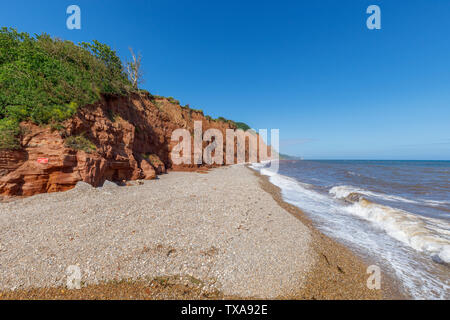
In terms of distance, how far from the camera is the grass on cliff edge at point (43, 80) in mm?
7465

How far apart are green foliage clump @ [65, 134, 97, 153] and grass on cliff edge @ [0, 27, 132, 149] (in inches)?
46.6

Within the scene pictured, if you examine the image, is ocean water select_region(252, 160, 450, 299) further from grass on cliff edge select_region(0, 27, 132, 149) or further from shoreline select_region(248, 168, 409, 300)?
grass on cliff edge select_region(0, 27, 132, 149)

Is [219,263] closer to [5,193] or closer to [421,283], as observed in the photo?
[421,283]

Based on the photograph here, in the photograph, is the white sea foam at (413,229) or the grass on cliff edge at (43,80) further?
the grass on cliff edge at (43,80)

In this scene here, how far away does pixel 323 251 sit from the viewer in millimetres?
5043

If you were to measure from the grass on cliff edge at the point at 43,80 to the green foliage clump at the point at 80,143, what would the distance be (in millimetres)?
1183

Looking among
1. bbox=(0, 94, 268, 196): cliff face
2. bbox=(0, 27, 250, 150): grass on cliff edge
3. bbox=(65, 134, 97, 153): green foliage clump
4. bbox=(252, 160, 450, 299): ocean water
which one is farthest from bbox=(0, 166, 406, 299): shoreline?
bbox=(0, 27, 250, 150): grass on cliff edge

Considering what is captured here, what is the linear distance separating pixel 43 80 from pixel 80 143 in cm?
415

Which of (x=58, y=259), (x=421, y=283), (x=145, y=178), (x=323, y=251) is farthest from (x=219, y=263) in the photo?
(x=145, y=178)

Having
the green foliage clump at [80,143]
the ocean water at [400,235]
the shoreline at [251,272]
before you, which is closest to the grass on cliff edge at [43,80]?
the green foliage clump at [80,143]

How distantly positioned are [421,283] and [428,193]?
16.3 meters

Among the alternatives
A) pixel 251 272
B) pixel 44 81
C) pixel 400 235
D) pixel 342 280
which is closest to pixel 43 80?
pixel 44 81

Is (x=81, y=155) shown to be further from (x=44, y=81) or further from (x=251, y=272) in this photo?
(x=251, y=272)

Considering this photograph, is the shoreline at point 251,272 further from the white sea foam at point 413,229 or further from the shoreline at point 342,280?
the white sea foam at point 413,229
